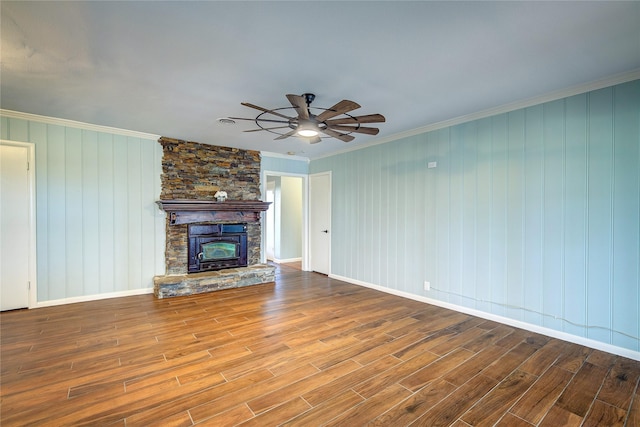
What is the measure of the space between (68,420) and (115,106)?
3202 millimetres

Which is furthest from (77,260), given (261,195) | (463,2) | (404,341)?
(463,2)

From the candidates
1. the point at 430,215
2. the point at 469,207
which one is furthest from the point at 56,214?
the point at 469,207

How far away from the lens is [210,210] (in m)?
5.24

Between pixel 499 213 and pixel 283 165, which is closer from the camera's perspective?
pixel 499 213

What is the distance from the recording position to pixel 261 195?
6.09 metres

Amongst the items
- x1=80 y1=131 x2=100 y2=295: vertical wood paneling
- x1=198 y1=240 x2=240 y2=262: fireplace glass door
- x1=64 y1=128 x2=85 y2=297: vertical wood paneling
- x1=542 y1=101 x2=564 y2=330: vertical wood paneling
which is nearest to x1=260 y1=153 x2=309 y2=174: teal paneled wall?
x1=198 y1=240 x2=240 y2=262: fireplace glass door

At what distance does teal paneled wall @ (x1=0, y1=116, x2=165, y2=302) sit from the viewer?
407 cm

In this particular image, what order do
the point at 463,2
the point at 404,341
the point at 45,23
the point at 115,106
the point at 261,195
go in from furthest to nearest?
the point at 261,195
the point at 115,106
the point at 404,341
the point at 45,23
the point at 463,2

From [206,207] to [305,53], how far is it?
3542mm

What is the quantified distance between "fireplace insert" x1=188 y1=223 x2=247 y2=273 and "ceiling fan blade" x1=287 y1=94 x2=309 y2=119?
339 centimetres

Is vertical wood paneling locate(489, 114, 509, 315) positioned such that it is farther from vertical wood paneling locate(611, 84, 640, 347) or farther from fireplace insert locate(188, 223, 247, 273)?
fireplace insert locate(188, 223, 247, 273)

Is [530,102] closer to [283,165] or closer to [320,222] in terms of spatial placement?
[320,222]

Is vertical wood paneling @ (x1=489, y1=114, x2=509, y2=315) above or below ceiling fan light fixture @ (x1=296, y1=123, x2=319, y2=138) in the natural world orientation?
below

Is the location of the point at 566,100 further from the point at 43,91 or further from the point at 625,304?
the point at 43,91
